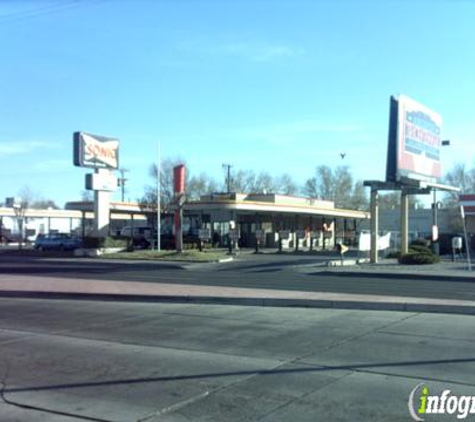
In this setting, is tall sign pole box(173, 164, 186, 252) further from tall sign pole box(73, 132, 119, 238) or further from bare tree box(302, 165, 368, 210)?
bare tree box(302, 165, 368, 210)

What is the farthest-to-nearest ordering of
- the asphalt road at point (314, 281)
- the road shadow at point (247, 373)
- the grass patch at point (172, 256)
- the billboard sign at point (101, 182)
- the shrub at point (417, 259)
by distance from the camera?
the billboard sign at point (101, 182) < the grass patch at point (172, 256) < the shrub at point (417, 259) < the asphalt road at point (314, 281) < the road shadow at point (247, 373)

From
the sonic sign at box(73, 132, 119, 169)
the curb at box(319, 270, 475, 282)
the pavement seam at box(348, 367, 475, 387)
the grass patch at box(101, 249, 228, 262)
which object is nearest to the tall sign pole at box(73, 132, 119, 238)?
the sonic sign at box(73, 132, 119, 169)

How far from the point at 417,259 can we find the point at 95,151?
77.7 ft

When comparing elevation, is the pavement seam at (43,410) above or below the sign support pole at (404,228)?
below

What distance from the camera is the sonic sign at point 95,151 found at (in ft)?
146

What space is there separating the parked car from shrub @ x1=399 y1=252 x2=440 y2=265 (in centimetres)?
2655

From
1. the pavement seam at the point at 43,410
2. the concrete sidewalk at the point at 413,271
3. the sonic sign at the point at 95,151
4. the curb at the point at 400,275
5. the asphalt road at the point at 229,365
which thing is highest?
the sonic sign at the point at 95,151

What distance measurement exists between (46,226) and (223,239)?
5086 centimetres

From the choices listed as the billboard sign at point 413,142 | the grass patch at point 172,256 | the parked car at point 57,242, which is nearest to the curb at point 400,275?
the billboard sign at point 413,142

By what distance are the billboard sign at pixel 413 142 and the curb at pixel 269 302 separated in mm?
19019

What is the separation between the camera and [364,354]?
922 centimetres

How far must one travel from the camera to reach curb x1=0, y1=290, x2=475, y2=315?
44.8ft

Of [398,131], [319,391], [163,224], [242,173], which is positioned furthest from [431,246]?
[242,173]

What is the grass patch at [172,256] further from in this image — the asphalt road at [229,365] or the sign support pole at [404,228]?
the asphalt road at [229,365]
